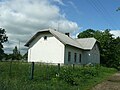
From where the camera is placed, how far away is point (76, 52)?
42.3 meters

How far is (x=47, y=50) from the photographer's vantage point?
37969 millimetres

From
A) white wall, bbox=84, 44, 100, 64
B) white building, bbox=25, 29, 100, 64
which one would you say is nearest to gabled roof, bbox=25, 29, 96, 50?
white building, bbox=25, 29, 100, 64

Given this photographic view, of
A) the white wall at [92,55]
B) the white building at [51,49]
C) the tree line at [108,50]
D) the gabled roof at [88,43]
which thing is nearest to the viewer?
the white building at [51,49]

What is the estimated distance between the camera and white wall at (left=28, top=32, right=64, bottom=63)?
121 ft

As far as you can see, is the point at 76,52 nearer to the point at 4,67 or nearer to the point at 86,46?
the point at 86,46

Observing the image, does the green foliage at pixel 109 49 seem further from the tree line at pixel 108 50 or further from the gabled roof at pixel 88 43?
the gabled roof at pixel 88 43

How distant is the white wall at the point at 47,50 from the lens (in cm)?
3691

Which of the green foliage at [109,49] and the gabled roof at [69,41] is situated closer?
the gabled roof at [69,41]

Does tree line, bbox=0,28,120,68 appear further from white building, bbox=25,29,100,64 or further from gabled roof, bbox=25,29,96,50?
white building, bbox=25,29,100,64

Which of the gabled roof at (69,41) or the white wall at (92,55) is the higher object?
the gabled roof at (69,41)

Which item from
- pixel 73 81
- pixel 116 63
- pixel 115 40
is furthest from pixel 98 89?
pixel 115 40

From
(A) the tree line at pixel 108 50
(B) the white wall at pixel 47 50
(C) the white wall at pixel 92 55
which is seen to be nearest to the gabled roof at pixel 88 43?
(C) the white wall at pixel 92 55

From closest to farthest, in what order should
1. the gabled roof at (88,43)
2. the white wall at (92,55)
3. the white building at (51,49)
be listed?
1. the white building at (51,49)
2. the gabled roof at (88,43)
3. the white wall at (92,55)

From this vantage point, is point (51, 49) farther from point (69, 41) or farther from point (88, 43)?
point (88, 43)
